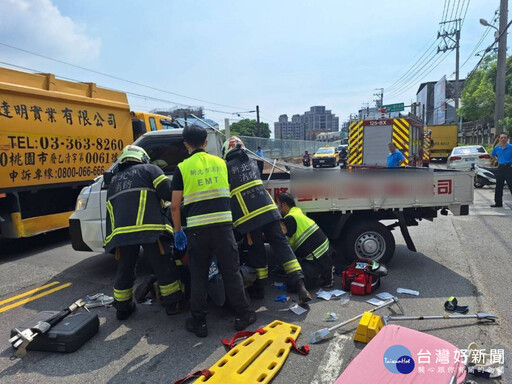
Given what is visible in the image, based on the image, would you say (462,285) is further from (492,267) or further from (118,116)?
(118,116)

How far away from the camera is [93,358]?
3.07 meters

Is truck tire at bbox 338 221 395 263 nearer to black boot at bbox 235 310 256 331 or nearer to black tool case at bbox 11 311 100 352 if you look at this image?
black boot at bbox 235 310 256 331

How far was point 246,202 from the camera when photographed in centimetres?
389

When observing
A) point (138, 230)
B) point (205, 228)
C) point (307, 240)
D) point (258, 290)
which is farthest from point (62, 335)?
point (307, 240)

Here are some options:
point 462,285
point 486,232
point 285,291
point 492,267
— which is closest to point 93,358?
point 285,291

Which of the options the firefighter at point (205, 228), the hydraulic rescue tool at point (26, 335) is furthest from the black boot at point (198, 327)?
the hydraulic rescue tool at point (26, 335)

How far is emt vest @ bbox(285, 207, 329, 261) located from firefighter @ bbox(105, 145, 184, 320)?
1.53m

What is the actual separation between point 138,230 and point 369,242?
3.08 m

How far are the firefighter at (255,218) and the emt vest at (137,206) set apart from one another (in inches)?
28.3

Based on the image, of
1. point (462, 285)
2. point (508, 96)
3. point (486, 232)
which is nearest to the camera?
point (462, 285)

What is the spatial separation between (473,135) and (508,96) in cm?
1122

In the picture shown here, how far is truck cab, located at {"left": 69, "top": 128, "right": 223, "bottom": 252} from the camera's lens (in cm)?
491

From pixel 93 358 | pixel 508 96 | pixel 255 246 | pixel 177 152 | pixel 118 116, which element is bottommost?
pixel 93 358

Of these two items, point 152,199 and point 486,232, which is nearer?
point 152,199
